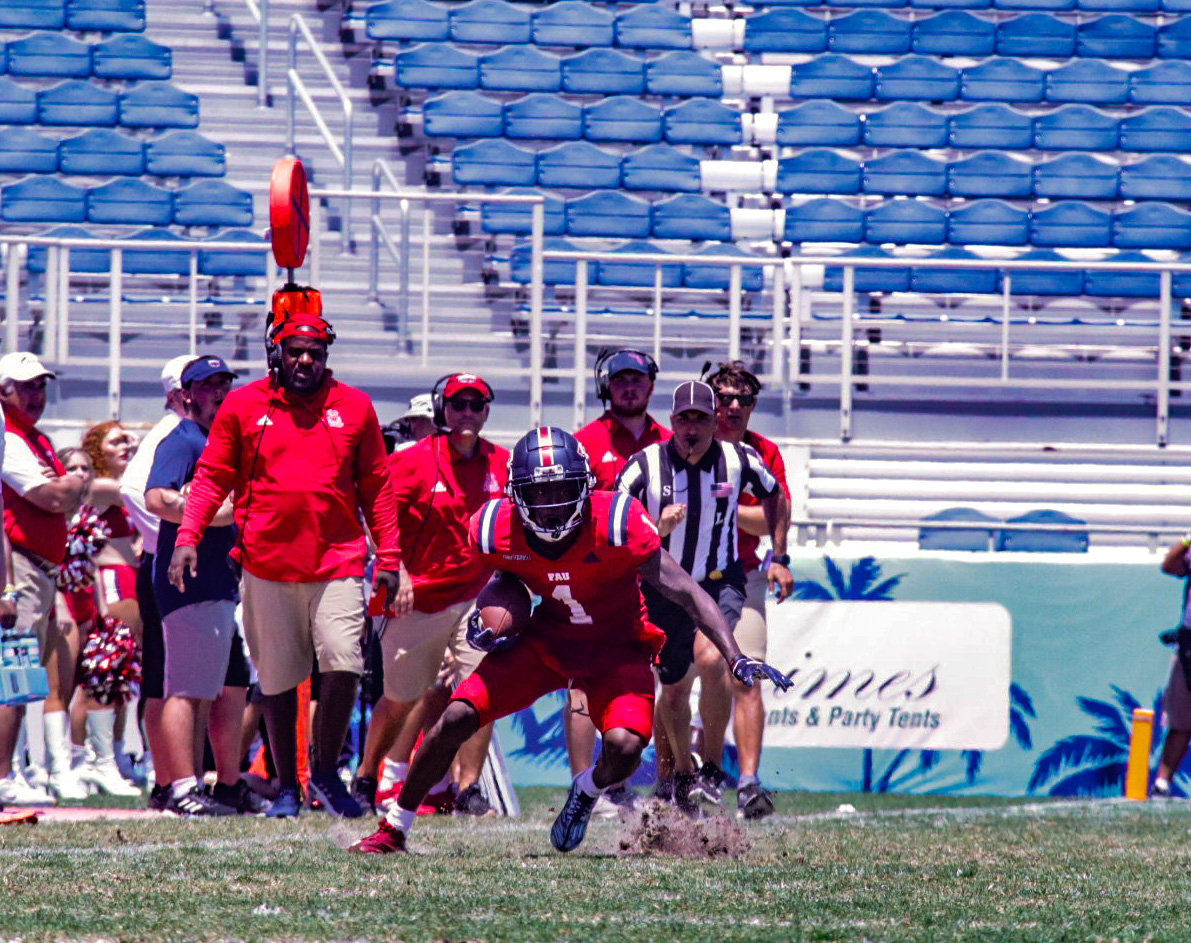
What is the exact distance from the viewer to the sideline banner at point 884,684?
402 inches

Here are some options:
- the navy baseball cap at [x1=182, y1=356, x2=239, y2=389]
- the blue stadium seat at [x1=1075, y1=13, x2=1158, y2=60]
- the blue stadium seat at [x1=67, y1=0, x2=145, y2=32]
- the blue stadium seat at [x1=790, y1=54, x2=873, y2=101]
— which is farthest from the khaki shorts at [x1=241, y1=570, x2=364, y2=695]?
the blue stadium seat at [x1=1075, y1=13, x2=1158, y2=60]

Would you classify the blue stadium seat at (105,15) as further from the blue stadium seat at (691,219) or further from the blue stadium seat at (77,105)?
the blue stadium seat at (691,219)

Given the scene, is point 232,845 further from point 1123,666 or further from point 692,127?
point 692,127

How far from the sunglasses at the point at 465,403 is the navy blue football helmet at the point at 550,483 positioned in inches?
88.6

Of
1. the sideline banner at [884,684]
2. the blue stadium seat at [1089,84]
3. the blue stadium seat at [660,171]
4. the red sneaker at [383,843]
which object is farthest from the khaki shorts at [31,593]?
the blue stadium seat at [1089,84]

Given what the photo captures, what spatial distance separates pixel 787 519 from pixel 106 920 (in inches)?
178

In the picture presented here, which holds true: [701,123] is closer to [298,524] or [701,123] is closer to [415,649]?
[415,649]

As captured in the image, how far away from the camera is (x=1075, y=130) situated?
14992 mm

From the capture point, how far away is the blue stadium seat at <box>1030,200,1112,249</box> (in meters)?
Answer: 14.1

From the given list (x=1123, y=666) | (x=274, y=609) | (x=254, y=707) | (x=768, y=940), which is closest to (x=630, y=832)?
(x=274, y=609)

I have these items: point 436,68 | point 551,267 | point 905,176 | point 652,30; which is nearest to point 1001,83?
point 905,176

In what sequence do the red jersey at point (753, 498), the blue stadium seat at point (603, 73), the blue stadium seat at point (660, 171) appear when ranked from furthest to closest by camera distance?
1. the blue stadium seat at point (603, 73)
2. the blue stadium seat at point (660, 171)
3. the red jersey at point (753, 498)

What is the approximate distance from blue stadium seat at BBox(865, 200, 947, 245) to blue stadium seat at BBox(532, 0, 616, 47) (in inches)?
125

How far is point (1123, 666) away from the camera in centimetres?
1029
